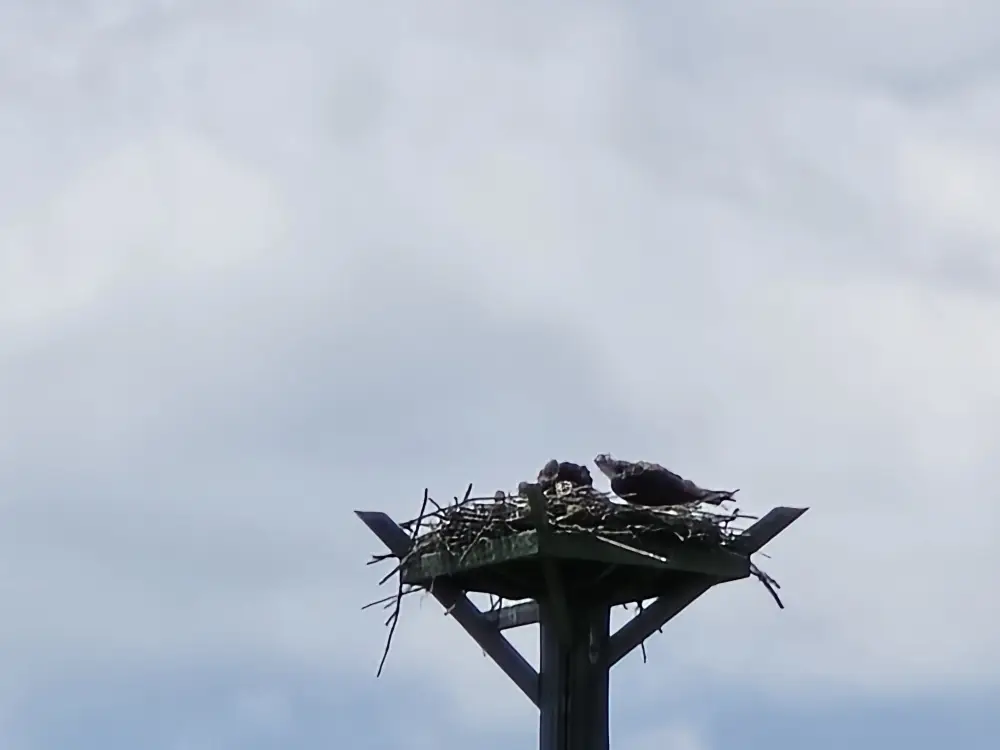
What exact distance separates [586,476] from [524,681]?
153cm

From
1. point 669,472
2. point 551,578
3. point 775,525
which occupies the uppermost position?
point 669,472

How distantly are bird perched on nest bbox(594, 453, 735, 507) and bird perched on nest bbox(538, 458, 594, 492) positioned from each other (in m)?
0.39

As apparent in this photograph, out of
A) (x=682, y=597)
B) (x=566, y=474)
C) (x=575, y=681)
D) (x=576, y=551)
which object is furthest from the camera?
(x=566, y=474)

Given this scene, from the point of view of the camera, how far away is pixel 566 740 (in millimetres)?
5410

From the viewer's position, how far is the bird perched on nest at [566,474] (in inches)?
270

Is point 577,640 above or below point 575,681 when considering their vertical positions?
above

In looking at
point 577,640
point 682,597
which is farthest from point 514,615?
point 682,597

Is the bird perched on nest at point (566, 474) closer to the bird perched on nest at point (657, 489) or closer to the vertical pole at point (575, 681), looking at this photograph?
the bird perched on nest at point (657, 489)

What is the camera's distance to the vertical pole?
17.8 feet

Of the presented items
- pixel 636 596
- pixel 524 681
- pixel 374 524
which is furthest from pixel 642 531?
pixel 374 524

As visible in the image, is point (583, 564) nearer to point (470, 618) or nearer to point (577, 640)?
point (577, 640)

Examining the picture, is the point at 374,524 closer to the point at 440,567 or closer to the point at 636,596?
the point at 440,567

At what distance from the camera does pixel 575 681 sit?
546 centimetres

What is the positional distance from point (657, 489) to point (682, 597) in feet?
2.47
